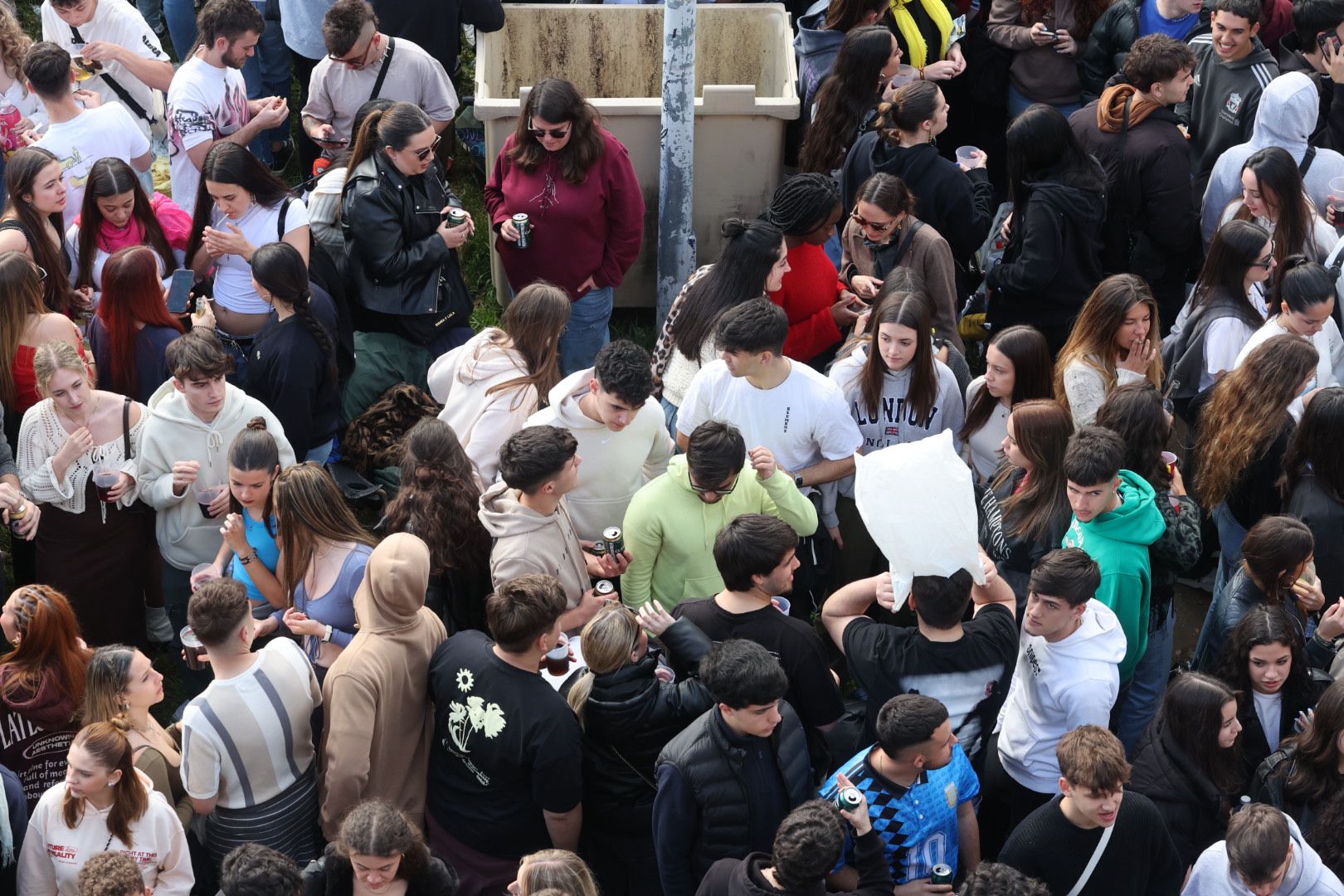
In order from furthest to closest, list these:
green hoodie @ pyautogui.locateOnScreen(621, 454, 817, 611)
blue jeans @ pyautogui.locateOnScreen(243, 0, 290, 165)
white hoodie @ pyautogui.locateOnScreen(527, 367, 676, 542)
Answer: blue jeans @ pyautogui.locateOnScreen(243, 0, 290, 165) < white hoodie @ pyautogui.locateOnScreen(527, 367, 676, 542) < green hoodie @ pyautogui.locateOnScreen(621, 454, 817, 611)

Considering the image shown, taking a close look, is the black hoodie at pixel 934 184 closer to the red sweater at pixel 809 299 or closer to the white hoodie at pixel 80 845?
the red sweater at pixel 809 299

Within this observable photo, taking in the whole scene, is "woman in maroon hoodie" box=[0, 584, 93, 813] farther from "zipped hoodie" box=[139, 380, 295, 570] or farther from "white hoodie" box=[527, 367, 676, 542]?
"white hoodie" box=[527, 367, 676, 542]

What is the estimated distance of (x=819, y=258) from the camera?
6266mm

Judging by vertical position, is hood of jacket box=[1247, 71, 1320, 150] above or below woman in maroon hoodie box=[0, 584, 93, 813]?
above

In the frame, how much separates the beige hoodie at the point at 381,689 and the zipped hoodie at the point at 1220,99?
194 inches

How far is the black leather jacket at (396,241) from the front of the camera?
20.9ft

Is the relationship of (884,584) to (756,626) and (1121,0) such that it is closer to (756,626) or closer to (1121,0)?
(756,626)

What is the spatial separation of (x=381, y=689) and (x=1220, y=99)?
5.35 m

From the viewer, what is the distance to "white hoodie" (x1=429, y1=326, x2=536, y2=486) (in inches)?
218

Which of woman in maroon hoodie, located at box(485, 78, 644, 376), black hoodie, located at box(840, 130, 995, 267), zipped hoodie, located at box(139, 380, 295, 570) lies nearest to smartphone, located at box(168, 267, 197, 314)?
zipped hoodie, located at box(139, 380, 295, 570)

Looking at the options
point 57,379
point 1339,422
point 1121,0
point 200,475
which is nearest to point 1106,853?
point 1339,422

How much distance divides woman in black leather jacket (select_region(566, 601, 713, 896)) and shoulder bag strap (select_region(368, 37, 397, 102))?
391 centimetres

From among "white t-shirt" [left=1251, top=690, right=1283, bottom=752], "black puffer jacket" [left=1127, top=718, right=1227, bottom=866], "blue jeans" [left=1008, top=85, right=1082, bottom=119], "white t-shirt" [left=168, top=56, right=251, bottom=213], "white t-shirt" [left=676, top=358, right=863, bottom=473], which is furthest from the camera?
"blue jeans" [left=1008, top=85, right=1082, bottom=119]

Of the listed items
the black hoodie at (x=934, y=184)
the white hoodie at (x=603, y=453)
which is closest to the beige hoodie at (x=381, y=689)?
the white hoodie at (x=603, y=453)
